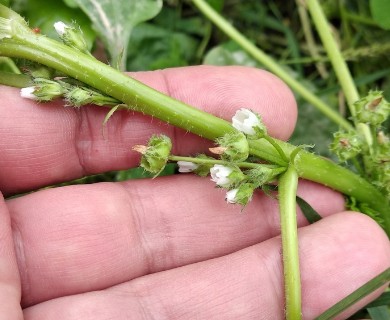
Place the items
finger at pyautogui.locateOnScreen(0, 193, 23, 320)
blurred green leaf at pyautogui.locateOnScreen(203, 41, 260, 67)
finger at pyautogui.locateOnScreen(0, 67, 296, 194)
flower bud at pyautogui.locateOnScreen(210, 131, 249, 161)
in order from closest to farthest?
1. finger at pyautogui.locateOnScreen(0, 193, 23, 320)
2. flower bud at pyautogui.locateOnScreen(210, 131, 249, 161)
3. finger at pyautogui.locateOnScreen(0, 67, 296, 194)
4. blurred green leaf at pyautogui.locateOnScreen(203, 41, 260, 67)

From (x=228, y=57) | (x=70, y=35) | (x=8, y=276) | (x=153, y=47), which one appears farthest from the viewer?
(x=153, y=47)

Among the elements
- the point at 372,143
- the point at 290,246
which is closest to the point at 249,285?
the point at 290,246

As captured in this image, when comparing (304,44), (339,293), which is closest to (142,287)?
(339,293)

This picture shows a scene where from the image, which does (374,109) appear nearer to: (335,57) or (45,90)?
(335,57)

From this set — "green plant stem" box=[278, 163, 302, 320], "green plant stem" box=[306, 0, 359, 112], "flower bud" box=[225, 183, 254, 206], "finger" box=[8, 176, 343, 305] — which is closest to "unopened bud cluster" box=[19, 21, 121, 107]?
"finger" box=[8, 176, 343, 305]

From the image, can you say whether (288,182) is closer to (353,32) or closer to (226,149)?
(226,149)

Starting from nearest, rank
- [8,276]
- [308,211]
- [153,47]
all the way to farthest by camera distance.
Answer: [8,276]
[308,211]
[153,47]

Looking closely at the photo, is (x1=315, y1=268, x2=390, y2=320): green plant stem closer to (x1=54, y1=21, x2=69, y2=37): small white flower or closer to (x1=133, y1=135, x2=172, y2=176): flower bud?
(x1=133, y1=135, x2=172, y2=176): flower bud
